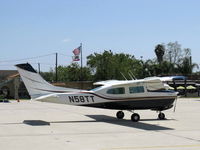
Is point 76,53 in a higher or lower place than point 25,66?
higher

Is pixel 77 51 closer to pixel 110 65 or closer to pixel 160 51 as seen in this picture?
pixel 110 65

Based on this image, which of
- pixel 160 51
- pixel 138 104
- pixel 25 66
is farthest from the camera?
pixel 160 51

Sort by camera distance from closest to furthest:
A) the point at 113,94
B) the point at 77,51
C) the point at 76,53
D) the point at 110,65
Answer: the point at 113,94 < the point at 76,53 < the point at 77,51 < the point at 110,65

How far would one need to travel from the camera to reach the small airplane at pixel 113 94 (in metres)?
17.9

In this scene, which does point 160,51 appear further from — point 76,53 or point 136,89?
point 136,89

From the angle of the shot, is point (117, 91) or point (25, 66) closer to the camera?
point (25, 66)

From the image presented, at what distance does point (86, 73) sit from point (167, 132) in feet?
269

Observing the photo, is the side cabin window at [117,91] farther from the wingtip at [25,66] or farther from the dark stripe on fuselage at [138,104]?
the wingtip at [25,66]

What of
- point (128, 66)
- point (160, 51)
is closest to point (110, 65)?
point (128, 66)

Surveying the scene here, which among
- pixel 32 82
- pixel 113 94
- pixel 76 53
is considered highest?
pixel 76 53

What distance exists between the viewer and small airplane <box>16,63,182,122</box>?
58.8 ft

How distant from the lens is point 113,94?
19.2 m

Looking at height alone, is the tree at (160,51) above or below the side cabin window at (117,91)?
above

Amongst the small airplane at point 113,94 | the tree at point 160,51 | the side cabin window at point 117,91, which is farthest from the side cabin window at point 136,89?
the tree at point 160,51
